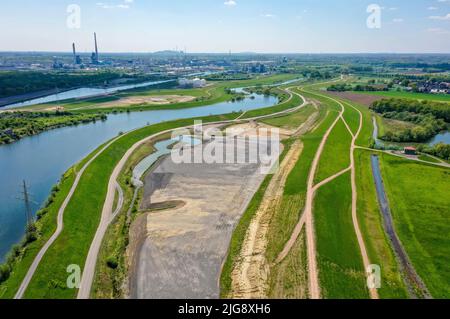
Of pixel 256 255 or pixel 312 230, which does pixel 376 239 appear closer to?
pixel 312 230

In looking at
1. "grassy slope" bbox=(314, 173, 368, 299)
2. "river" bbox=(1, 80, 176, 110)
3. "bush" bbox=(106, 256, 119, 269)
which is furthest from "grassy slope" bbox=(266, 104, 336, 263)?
"river" bbox=(1, 80, 176, 110)

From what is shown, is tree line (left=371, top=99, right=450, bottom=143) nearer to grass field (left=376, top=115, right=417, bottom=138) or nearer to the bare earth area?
grass field (left=376, top=115, right=417, bottom=138)

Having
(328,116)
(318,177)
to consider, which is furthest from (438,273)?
(328,116)

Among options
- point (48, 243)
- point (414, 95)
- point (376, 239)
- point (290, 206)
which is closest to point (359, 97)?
point (414, 95)

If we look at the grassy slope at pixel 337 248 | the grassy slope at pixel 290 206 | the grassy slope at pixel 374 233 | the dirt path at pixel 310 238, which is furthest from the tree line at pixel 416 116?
the grassy slope at pixel 337 248

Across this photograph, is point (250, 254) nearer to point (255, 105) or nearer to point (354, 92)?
point (255, 105)

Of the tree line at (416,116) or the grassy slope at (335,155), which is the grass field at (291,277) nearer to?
the grassy slope at (335,155)
